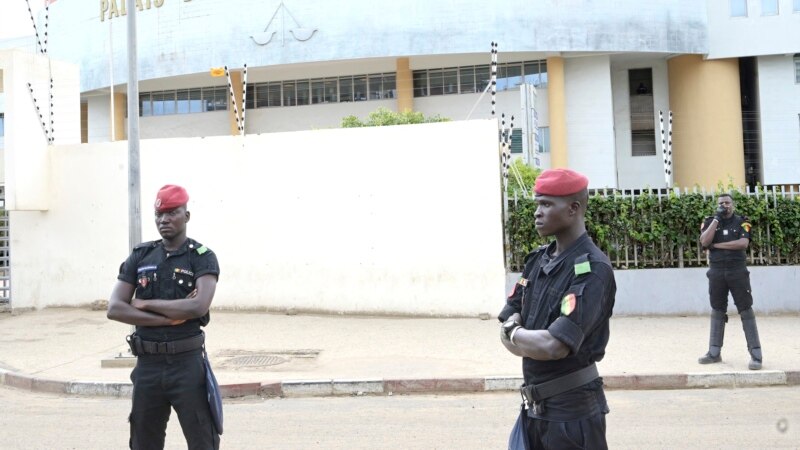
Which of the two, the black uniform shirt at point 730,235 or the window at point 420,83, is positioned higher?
the window at point 420,83

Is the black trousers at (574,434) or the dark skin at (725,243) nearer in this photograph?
the black trousers at (574,434)

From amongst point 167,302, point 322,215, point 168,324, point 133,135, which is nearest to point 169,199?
point 167,302

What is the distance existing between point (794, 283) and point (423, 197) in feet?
20.4

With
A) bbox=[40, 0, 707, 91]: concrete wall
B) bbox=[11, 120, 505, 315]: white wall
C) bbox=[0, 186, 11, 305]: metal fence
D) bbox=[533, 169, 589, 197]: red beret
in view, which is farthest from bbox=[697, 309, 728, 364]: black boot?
bbox=[40, 0, 707, 91]: concrete wall

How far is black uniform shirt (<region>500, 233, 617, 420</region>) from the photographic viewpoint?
284 centimetres

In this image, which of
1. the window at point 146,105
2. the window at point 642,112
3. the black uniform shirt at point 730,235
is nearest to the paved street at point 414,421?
the black uniform shirt at point 730,235

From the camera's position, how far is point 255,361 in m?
9.12

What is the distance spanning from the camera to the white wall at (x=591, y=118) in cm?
2758

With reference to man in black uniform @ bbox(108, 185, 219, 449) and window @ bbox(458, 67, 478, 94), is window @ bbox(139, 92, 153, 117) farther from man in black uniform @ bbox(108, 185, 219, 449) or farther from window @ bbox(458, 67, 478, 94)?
man in black uniform @ bbox(108, 185, 219, 449)

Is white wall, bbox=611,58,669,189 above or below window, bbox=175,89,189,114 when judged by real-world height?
below

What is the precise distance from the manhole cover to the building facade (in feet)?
61.6

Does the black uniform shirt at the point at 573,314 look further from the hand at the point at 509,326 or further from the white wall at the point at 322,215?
the white wall at the point at 322,215

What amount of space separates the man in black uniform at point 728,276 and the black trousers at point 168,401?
6.35 metres

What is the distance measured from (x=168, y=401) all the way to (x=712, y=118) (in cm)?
2832
